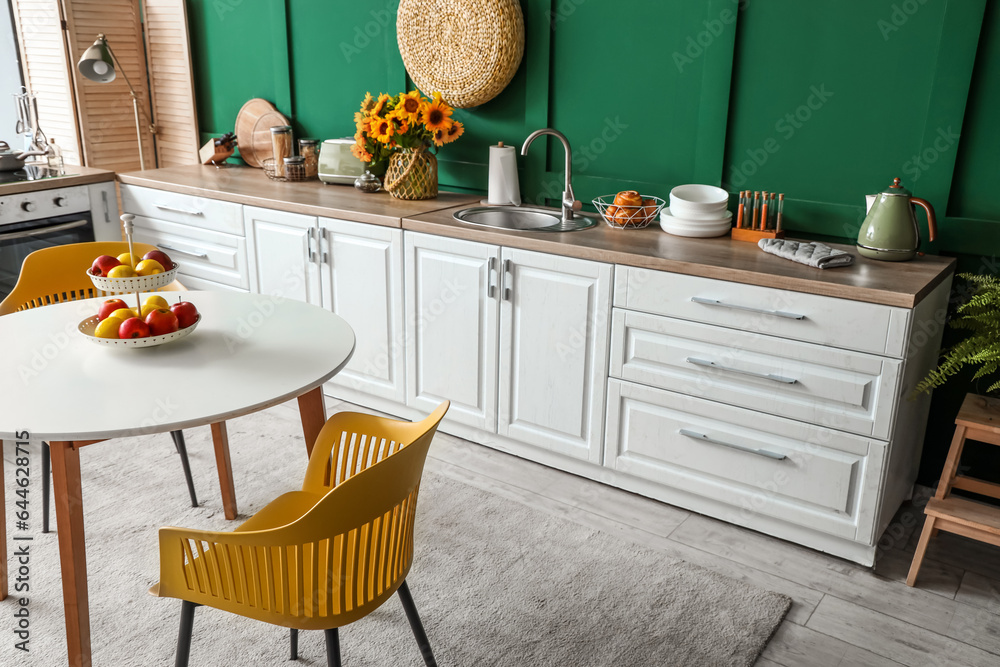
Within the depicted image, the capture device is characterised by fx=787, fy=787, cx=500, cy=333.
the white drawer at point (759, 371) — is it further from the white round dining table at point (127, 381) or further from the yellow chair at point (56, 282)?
the yellow chair at point (56, 282)

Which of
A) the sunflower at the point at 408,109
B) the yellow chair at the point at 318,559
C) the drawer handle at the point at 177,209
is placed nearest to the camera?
the yellow chair at the point at 318,559

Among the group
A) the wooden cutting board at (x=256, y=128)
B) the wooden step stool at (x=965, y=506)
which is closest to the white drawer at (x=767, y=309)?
the wooden step stool at (x=965, y=506)

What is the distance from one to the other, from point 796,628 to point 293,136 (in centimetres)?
317

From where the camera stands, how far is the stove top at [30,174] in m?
3.48

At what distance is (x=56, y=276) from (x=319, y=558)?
1625mm

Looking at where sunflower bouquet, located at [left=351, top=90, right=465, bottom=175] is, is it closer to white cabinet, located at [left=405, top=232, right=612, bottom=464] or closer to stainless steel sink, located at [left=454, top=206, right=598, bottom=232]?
stainless steel sink, located at [left=454, top=206, right=598, bottom=232]

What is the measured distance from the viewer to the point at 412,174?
10.6 feet

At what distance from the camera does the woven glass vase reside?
3.22 m

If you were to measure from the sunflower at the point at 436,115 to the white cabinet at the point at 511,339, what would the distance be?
529 mm

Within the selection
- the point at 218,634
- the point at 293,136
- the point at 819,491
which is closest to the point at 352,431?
the point at 218,634

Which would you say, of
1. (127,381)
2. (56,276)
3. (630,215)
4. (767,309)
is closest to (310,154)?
(56,276)

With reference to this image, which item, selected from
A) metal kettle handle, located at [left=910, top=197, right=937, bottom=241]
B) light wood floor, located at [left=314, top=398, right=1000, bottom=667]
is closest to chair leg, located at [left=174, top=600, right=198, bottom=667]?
light wood floor, located at [left=314, top=398, right=1000, bottom=667]

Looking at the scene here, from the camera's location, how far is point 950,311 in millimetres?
2490

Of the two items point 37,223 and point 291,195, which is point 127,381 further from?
point 37,223
